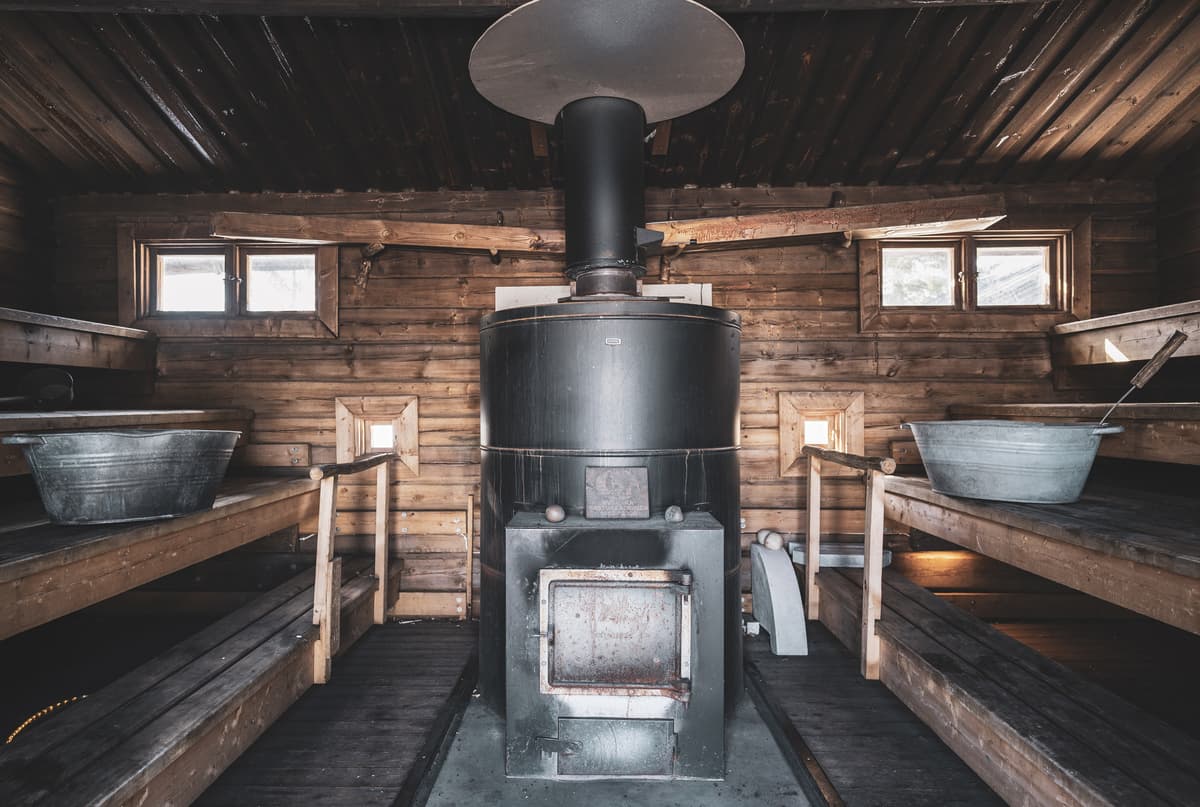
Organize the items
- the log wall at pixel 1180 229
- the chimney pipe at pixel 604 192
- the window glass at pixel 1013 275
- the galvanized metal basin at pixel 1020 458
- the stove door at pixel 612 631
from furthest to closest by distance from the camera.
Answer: the window glass at pixel 1013 275, the log wall at pixel 1180 229, the chimney pipe at pixel 604 192, the galvanized metal basin at pixel 1020 458, the stove door at pixel 612 631

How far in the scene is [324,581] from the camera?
2.80m

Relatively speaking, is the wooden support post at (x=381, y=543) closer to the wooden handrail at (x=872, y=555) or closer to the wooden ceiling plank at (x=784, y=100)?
the wooden handrail at (x=872, y=555)

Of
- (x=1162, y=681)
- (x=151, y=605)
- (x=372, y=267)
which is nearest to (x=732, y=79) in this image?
(x=372, y=267)

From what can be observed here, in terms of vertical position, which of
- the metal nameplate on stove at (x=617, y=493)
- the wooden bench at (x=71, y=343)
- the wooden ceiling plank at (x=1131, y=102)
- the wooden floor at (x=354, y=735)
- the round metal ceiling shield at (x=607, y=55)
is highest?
the wooden ceiling plank at (x=1131, y=102)

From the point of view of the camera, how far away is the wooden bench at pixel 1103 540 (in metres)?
1.60

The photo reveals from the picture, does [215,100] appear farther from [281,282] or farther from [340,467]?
[340,467]

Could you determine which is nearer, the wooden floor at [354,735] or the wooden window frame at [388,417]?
the wooden floor at [354,735]

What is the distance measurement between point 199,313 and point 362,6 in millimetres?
2587

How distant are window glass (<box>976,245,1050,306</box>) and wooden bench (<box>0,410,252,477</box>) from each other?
5393 millimetres

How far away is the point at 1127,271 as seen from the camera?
4.05 meters

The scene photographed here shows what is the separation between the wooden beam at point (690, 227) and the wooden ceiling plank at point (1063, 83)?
485mm

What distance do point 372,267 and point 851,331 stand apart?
11.5ft

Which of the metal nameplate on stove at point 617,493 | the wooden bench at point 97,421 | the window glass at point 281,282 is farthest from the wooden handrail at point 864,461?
the wooden bench at point 97,421

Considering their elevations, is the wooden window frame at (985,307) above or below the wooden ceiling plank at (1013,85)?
below
